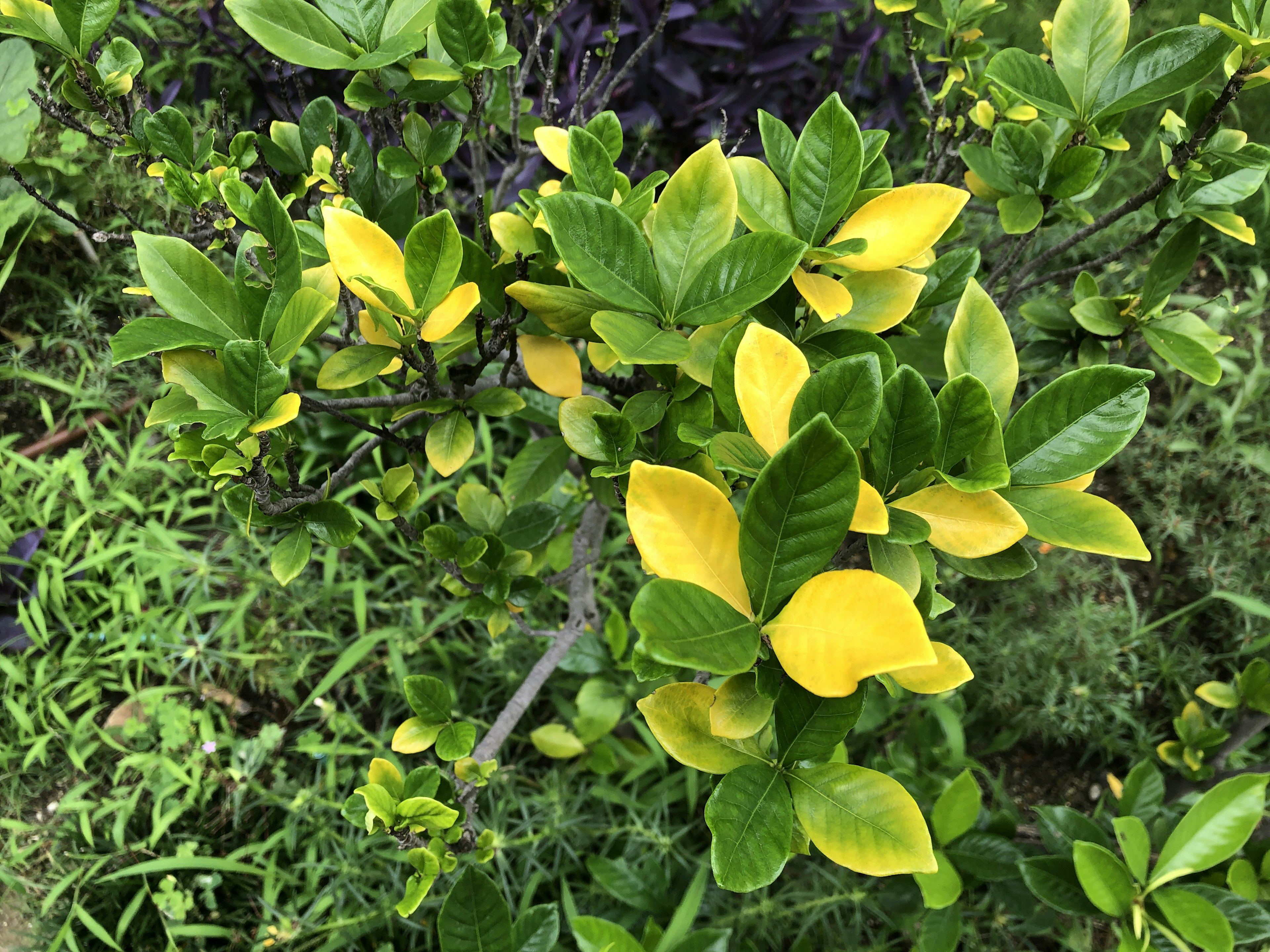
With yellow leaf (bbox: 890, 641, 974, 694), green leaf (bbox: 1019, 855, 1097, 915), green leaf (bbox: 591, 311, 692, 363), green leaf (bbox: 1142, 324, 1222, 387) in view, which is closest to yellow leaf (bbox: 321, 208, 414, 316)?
green leaf (bbox: 591, 311, 692, 363)

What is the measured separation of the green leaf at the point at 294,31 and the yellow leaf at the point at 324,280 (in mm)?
209

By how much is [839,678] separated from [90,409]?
9.72 ft

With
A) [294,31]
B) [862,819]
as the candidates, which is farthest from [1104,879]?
[294,31]

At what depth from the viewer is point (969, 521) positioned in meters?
0.65

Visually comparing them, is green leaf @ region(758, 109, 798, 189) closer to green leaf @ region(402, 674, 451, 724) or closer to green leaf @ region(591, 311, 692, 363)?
green leaf @ region(591, 311, 692, 363)

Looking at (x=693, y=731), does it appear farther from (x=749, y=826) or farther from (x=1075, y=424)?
(x=1075, y=424)

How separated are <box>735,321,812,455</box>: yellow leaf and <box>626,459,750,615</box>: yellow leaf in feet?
0.26

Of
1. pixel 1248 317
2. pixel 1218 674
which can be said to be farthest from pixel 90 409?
pixel 1248 317

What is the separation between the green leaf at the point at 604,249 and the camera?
67cm

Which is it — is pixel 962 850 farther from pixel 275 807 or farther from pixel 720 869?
pixel 275 807

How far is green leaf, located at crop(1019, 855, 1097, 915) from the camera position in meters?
1.18

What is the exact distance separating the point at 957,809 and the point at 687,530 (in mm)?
1002

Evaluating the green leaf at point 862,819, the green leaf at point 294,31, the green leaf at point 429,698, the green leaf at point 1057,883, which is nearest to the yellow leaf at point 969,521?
the green leaf at point 862,819

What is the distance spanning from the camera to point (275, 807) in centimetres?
204
